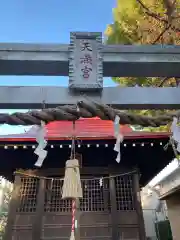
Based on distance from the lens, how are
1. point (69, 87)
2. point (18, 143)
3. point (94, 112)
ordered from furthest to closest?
point (18, 143)
point (69, 87)
point (94, 112)

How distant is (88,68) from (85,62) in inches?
3.8

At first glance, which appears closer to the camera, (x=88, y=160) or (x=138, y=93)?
(x=138, y=93)

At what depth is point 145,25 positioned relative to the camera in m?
8.98

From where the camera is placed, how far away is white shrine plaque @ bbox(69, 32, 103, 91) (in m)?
2.52

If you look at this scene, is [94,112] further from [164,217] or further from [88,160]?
[164,217]

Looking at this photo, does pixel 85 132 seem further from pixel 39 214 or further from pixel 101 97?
pixel 101 97

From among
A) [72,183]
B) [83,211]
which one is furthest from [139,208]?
[72,183]

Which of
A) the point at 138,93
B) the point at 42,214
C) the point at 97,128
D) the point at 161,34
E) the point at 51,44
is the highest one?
the point at 161,34

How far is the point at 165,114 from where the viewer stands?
1547 mm

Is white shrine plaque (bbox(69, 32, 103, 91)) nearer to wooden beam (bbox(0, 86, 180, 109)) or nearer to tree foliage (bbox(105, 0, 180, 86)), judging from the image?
wooden beam (bbox(0, 86, 180, 109))

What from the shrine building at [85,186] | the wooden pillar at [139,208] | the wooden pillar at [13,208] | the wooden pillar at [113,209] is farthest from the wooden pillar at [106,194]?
the wooden pillar at [13,208]

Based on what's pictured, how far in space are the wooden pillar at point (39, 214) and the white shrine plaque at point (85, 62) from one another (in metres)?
4.41

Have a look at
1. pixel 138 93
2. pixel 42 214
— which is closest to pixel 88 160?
pixel 42 214

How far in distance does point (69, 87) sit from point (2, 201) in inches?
1236
